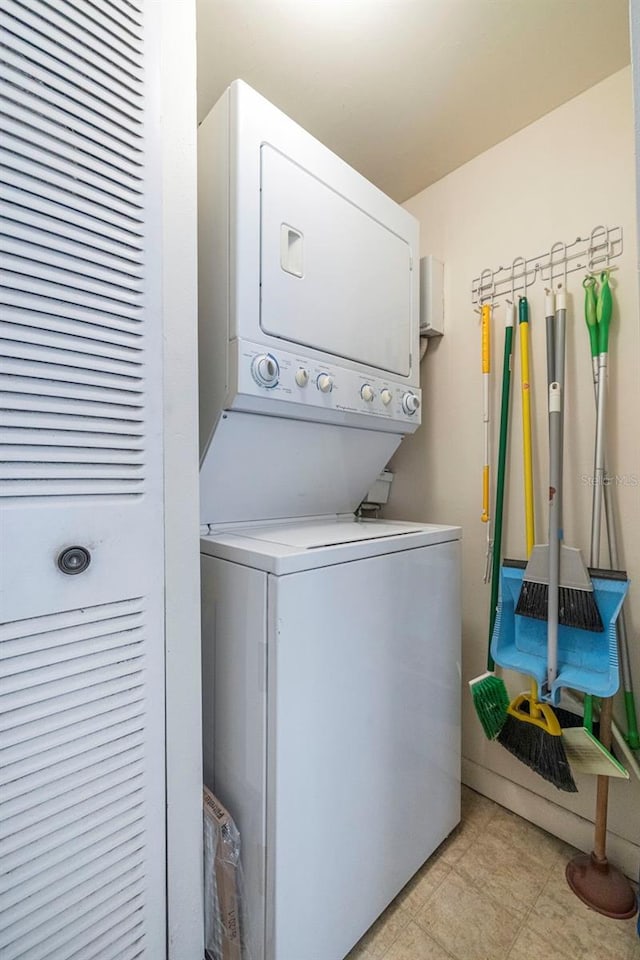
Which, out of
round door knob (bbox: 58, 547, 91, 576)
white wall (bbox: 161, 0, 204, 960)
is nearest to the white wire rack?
white wall (bbox: 161, 0, 204, 960)

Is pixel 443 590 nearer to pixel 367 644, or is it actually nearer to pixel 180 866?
pixel 367 644

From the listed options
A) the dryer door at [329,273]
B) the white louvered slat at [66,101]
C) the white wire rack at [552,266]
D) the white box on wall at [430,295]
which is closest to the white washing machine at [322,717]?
the dryer door at [329,273]

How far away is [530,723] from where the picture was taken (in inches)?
63.8

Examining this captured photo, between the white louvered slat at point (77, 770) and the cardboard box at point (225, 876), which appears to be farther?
the cardboard box at point (225, 876)

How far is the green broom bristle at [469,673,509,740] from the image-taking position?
1706 mm

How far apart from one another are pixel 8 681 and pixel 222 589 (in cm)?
57

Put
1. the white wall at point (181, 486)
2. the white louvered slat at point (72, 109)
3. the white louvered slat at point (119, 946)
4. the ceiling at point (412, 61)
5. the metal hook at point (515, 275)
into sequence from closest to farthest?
the white louvered slat at point (72, 109) < the white louvered slat at point (119, 946) < the white wall at point (181, 486) < the ceiling at point (412, 61) < the metal hook at point (515, 275)

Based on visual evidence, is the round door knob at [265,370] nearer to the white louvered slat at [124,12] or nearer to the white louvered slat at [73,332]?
the white louvered slat at [73,332]

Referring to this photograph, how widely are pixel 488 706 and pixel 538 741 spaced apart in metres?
0.20

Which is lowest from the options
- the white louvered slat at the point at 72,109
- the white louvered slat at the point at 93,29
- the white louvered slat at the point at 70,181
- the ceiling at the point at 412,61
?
the white louvered slat at the point at 70,181

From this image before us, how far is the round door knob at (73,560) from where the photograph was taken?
33.5 inches

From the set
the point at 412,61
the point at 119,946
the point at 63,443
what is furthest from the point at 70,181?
the point at 119,946

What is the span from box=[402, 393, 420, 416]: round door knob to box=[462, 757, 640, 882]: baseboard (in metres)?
1.71

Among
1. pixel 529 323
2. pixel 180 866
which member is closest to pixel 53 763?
pixel 180 866
